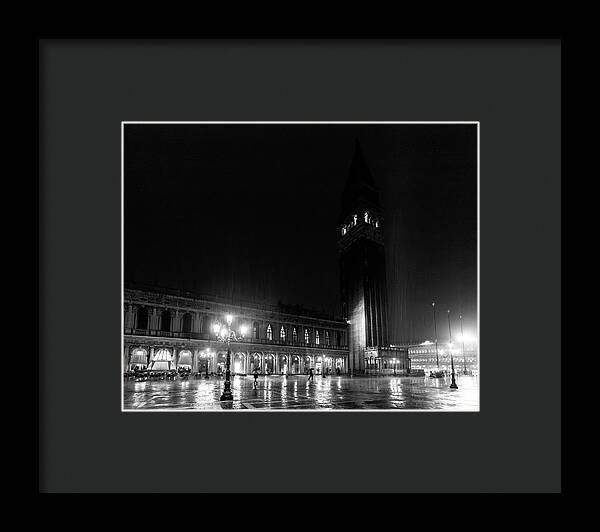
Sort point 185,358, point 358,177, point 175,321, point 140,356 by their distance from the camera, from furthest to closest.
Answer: point 185,358 → point 175,321 → point 140,356 → point 358,177

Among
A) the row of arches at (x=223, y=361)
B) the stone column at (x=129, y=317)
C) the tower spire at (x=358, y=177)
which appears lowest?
the row of arches at (x=223, y=361)

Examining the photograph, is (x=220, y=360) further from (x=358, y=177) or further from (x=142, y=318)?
(x=358, y=177)

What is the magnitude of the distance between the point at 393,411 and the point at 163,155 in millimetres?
6350

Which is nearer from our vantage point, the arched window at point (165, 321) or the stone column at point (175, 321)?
the arched window at point (165, 321)

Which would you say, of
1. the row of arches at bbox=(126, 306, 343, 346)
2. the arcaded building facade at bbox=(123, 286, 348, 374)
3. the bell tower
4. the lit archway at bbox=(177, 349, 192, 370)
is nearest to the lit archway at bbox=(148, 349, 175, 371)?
the arcaded building facade at bbox=(123, 286, 348, 374)

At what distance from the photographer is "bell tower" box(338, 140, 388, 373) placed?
137ft

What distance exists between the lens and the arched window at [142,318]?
1175 inches

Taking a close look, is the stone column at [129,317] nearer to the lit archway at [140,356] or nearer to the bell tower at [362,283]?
the lit archway at [140,356]

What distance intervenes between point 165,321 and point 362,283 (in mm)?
21640

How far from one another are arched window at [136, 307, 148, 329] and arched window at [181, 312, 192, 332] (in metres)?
3.02

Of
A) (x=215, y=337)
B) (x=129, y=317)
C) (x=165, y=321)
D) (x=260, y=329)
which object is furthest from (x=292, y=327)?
(x=129, y=317)

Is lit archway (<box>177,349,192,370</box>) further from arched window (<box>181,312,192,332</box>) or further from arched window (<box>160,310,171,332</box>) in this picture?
arched window (<box>160,310,171,332</box>)

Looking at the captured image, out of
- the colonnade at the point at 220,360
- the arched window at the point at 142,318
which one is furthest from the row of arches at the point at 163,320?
the colonnade at the point at 220,360

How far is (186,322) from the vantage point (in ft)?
108
